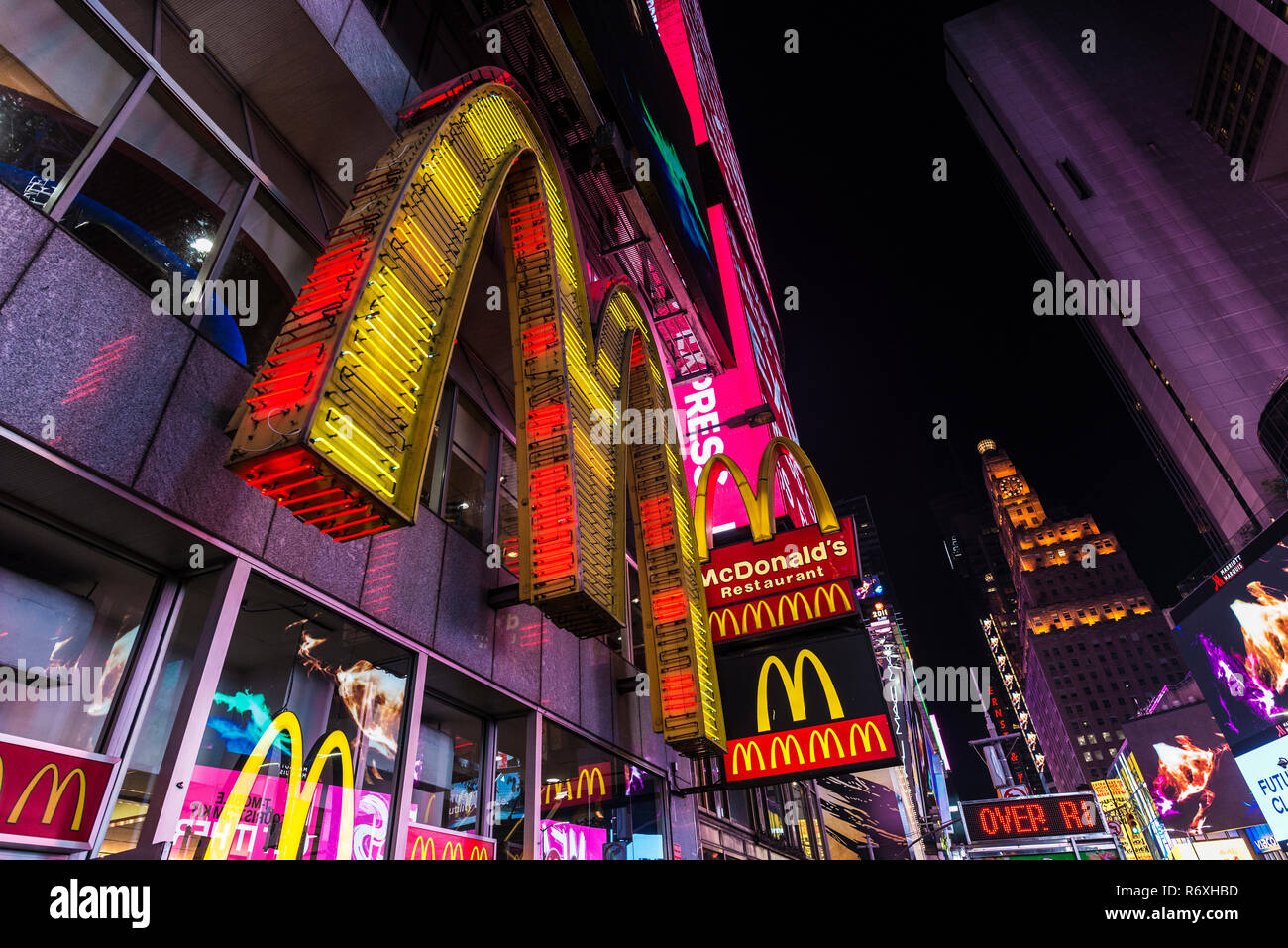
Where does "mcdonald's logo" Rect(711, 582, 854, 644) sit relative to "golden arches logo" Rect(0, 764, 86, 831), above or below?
above

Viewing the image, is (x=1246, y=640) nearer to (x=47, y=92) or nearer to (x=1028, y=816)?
(x=1028, y=816)

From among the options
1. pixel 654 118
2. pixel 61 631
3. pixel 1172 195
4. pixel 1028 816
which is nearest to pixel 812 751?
pixel 61 631

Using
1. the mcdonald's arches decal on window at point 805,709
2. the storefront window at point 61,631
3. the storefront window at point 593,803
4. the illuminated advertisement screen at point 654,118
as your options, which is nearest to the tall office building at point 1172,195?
the illuminated advertisement screen at point 654,118

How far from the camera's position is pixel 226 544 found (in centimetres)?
582

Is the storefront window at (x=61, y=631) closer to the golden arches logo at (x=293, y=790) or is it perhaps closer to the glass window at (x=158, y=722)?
the glass window at (x=158, y=722)

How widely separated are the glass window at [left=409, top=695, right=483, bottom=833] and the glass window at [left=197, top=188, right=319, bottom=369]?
4527 mm

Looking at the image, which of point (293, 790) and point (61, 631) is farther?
point (293, 790)

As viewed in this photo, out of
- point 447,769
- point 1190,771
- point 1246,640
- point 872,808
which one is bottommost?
point 447,769

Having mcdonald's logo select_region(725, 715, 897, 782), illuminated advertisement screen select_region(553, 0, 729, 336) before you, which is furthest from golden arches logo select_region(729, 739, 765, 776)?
illuminated advertisement screen select_region(553, 0, 729, 336)

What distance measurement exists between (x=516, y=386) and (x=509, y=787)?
17.4 feet

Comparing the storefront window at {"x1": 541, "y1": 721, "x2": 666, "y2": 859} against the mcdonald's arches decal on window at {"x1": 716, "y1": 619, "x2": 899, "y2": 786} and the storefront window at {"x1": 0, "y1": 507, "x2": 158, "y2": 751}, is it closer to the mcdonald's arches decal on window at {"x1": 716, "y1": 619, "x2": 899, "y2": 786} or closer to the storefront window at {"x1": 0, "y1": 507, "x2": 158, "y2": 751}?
the mcdonald's arches decal on window at {"x1": 716, "y1": 619, "x2": 899, "y2": 786}

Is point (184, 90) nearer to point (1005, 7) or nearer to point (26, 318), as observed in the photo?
point (26, 318)

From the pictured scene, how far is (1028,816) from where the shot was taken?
30844 mm

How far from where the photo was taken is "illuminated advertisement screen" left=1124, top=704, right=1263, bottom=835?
59.6 meters
